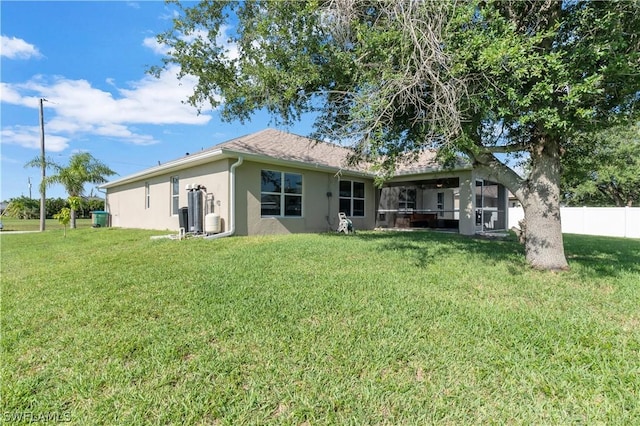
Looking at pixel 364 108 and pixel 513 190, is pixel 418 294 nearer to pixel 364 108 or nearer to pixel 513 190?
pixel 364 108

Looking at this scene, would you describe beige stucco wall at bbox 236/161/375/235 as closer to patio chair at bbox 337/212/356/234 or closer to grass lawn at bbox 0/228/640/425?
patio chair at bbox 337/212/356/234

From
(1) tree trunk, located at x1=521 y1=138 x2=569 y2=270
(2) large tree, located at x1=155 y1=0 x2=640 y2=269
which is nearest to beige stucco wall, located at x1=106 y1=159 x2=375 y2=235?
(2) large tree, located at x1=155 y1=0 x2=640 y2=269

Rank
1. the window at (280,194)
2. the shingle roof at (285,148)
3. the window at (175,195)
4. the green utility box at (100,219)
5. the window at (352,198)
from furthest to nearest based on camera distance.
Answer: the green utility box at (100,219), the window at (352,198), the window at (175,195), the window at (280,194), the shingle roof at (285,148)

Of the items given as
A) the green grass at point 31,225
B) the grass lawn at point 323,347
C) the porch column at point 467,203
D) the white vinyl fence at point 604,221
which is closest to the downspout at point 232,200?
the grass lawn at point 323,347

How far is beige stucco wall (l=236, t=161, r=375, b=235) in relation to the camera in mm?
10289

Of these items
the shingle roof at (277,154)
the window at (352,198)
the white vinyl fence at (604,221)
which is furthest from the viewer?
the white vinyl fence at (604,221)

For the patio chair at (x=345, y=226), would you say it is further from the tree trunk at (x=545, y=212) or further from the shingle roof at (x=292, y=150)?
the tree trunk at (x=545, y=212)

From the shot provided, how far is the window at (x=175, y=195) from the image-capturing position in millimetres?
12648

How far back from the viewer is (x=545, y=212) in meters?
5.92

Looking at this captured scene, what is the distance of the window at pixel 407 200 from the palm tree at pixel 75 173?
17602mm

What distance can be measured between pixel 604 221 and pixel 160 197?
22211 mm

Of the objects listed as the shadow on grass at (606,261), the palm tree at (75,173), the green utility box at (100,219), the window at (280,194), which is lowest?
the shadow on grass at (606,261)

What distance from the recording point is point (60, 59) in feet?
40.2

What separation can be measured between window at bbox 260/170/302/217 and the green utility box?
13.2 m
